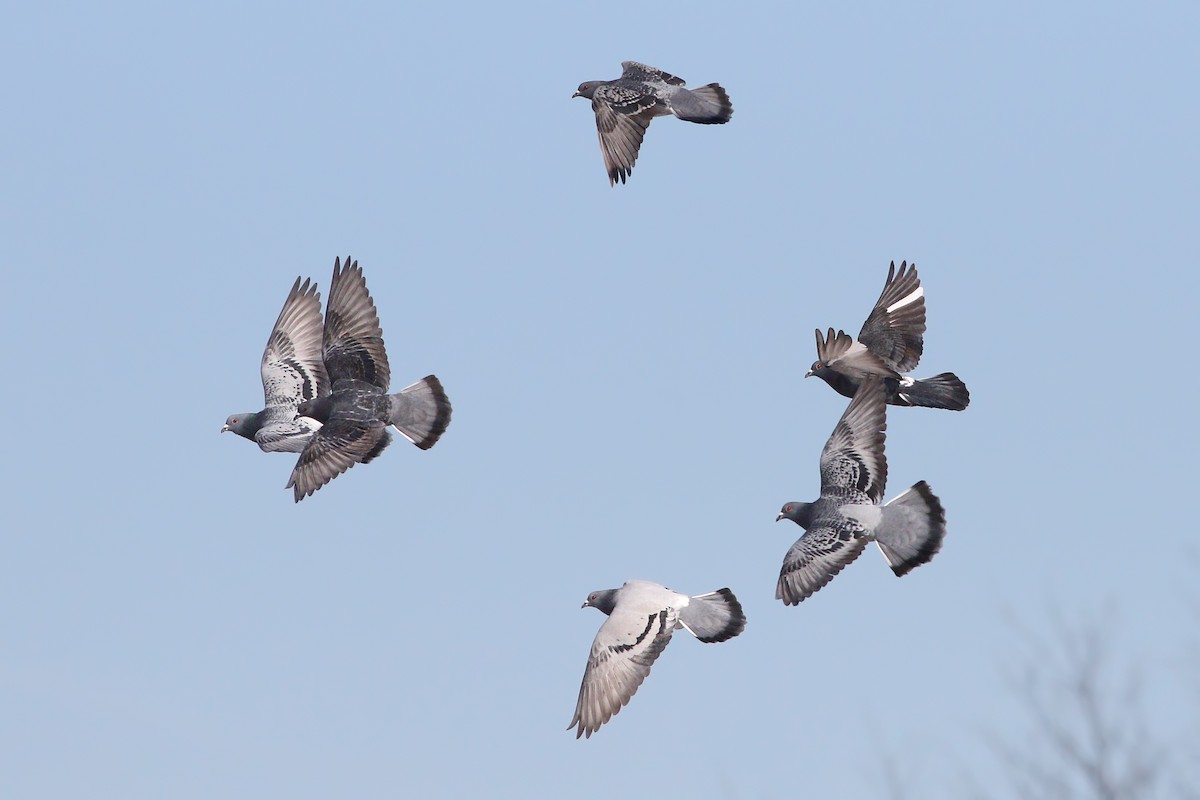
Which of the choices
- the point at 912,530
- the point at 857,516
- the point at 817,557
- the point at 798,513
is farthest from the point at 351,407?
the point at 912,530

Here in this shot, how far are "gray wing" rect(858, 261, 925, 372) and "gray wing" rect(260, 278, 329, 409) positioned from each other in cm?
711

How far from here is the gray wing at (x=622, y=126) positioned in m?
20.2

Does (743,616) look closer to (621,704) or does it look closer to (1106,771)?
(621,704)

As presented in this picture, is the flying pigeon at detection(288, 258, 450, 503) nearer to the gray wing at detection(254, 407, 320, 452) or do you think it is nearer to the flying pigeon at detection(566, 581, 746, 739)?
the gray wing at detection(254, 407, 320, 452)

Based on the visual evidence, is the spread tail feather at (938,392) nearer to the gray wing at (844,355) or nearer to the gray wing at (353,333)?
the gray wing at (844,355)

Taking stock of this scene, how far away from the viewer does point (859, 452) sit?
58.2ft

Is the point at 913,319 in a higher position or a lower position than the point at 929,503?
higher

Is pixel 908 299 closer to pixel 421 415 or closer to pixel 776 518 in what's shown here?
pixel 776 518

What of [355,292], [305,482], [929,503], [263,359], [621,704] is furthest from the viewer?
[263,359]

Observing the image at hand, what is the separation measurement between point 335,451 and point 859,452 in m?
5.54

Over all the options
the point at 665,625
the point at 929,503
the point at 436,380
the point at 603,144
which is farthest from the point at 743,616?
the point at 603,144

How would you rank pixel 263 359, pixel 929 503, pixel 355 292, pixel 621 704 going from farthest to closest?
pixel 263 359, pixel 355 292, pixel 929 503, pixel 621 704

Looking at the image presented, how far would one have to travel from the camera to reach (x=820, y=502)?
17.7 metres

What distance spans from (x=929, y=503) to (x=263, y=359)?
32.1ft
